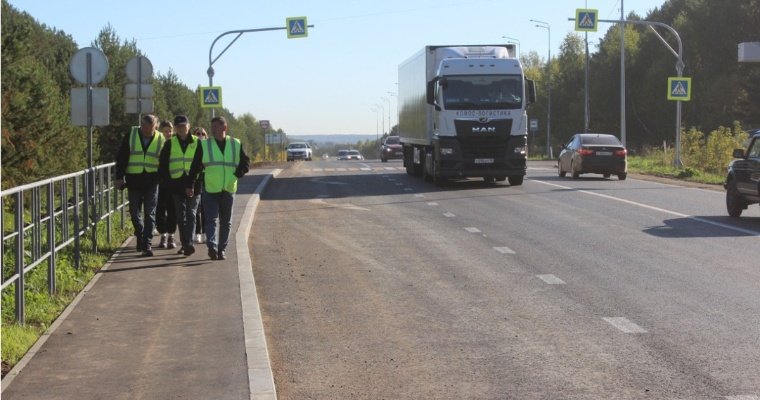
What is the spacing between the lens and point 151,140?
14.7 m

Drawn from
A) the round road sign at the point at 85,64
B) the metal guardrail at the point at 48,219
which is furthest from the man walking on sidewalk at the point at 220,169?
the round road sign at the point at 85,64

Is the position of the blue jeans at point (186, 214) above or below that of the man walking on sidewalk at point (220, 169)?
below

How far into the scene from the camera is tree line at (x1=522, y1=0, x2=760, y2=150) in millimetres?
76938

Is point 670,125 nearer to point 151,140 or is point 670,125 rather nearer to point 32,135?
point 32,135

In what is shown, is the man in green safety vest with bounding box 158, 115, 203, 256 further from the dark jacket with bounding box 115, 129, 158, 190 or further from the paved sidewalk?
the paved sidewalk

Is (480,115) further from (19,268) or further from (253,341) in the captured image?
(253,341)

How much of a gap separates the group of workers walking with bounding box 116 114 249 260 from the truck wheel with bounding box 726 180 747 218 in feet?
33.0

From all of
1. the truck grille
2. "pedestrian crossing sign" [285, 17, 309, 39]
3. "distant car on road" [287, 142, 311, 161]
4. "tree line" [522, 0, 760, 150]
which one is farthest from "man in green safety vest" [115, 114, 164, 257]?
"distant car on road" [287, 142, 311, 161]

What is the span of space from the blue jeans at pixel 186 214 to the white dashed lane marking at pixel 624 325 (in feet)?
20.2

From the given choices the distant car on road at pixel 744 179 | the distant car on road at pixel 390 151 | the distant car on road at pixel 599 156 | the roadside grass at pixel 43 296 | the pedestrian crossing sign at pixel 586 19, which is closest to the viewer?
the roadside grass at pixel 43 296

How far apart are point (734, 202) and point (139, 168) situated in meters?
11.1

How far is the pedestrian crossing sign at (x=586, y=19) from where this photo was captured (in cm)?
3938

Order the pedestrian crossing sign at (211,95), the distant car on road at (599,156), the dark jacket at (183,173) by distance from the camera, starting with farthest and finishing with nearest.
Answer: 1. the pedestrian crossing sign at (211,95)
2. the distant car on road at (599,156)
3. the dark jacket at (183,173)

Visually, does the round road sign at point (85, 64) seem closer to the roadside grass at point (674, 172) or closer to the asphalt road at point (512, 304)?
the asphalt road at point (512, 304)
